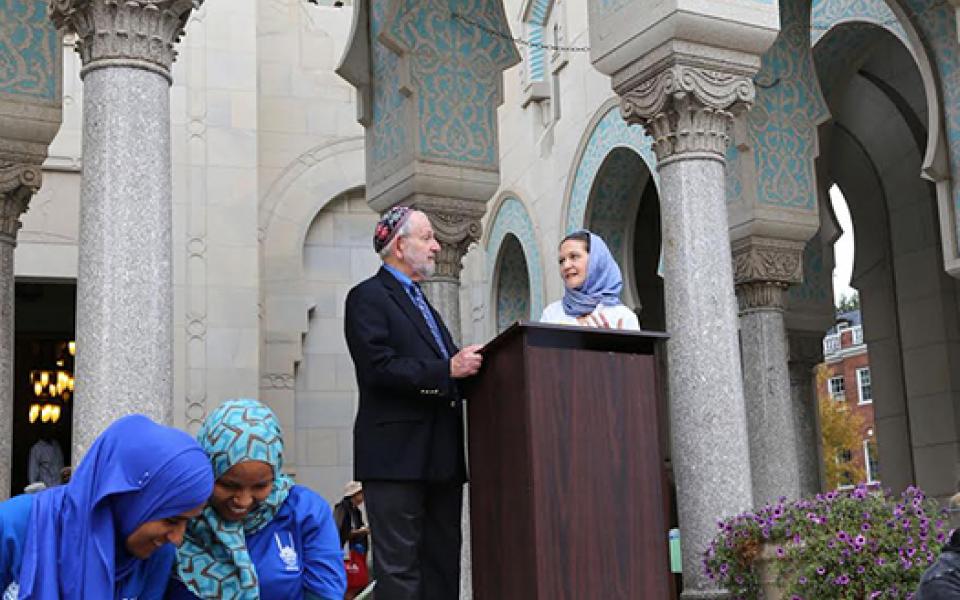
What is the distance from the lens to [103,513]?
2443 millimetres

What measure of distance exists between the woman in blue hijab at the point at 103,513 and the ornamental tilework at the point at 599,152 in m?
11.2

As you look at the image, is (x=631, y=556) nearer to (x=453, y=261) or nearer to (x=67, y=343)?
(x=453, y=261)

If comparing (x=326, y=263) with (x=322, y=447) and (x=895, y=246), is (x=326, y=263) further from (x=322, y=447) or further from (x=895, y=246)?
(x=895, y=246)

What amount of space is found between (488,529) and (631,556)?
474 mm

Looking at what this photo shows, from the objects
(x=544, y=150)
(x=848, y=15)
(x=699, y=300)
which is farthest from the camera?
(x=544, y=150)

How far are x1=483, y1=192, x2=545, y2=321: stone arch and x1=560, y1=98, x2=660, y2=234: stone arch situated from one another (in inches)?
32.1

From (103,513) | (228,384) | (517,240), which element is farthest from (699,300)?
(517,240)

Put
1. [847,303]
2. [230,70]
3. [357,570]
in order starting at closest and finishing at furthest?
[357,570]
[230,70]
[847,303]

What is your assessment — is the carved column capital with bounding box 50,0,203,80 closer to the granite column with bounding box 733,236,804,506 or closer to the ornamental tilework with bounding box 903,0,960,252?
the granite column with bounding box 733,236,804,506

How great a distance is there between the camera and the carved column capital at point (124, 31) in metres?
6.27

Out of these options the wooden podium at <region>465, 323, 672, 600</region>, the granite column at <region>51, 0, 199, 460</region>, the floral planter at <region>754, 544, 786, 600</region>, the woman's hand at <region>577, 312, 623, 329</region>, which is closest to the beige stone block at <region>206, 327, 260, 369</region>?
the granite column at <region>51, 0, 199, 460</region>

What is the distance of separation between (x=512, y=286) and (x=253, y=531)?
564 inches

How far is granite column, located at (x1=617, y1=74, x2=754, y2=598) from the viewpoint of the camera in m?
7.11

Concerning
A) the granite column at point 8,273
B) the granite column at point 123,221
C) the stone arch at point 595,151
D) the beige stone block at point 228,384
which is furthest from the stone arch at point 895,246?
the granite column at point 123,221
